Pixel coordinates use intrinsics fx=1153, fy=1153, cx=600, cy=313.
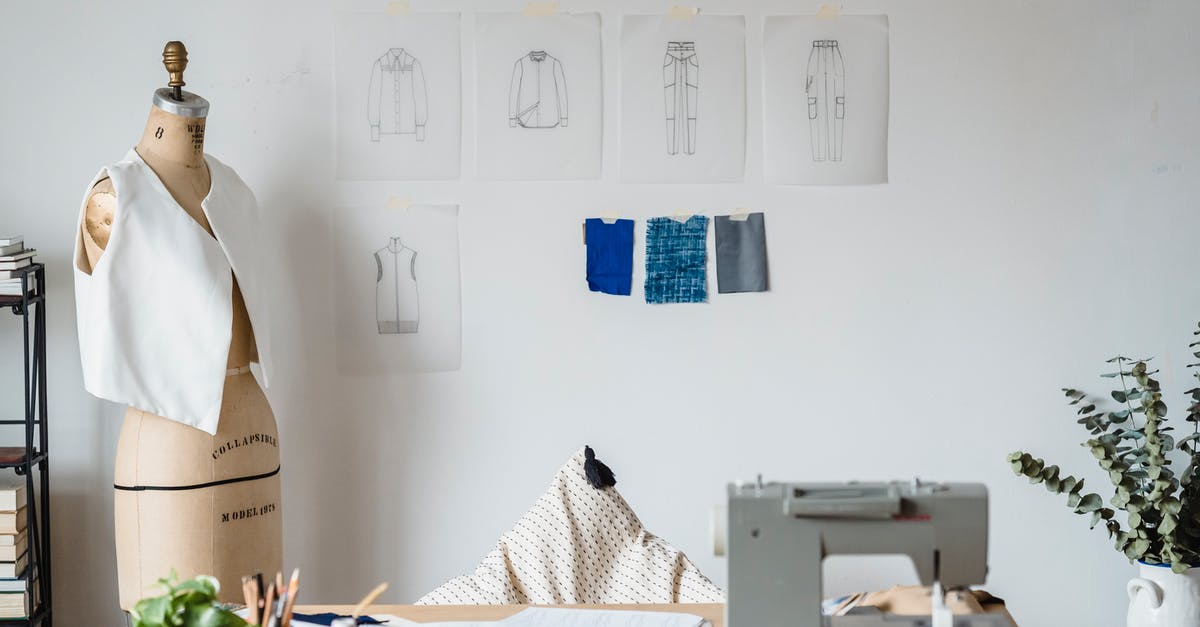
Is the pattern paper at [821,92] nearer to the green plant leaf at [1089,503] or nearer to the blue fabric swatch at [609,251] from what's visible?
the blue fabric swatch at [609,251]

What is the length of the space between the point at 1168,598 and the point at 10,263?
3457mm

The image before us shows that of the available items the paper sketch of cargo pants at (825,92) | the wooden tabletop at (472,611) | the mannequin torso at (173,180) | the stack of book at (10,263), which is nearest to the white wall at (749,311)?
the paper sketch of cargo pants at (825,92)

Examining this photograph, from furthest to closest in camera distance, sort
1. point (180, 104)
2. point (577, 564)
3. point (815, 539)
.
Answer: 1. point (180, 104)
2. point (577, 564)
3. point (815, 539)

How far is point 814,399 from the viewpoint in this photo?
3750 mm

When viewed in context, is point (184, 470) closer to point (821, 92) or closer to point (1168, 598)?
point (821, 92)

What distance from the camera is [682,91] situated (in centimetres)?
366

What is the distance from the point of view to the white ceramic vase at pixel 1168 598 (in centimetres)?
333

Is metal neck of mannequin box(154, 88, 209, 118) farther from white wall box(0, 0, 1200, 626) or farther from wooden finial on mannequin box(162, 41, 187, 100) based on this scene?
white wall box(0, 0, 1200, 626)

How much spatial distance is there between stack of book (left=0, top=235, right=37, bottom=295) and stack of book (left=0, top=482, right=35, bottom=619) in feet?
1.91

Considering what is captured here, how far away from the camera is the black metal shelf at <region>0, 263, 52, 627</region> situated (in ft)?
10.8

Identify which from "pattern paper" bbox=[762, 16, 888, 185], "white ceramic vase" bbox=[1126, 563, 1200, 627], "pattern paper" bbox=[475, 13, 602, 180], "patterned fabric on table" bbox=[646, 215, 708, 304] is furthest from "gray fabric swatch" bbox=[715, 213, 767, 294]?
"white ceramic vase" bbox=[1126, 563, 1200, 627]

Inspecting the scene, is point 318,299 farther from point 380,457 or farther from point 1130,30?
point 1130,30

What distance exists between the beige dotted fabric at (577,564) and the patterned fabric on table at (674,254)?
34.2 inches

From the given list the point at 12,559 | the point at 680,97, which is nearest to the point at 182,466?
the point at 12,559
